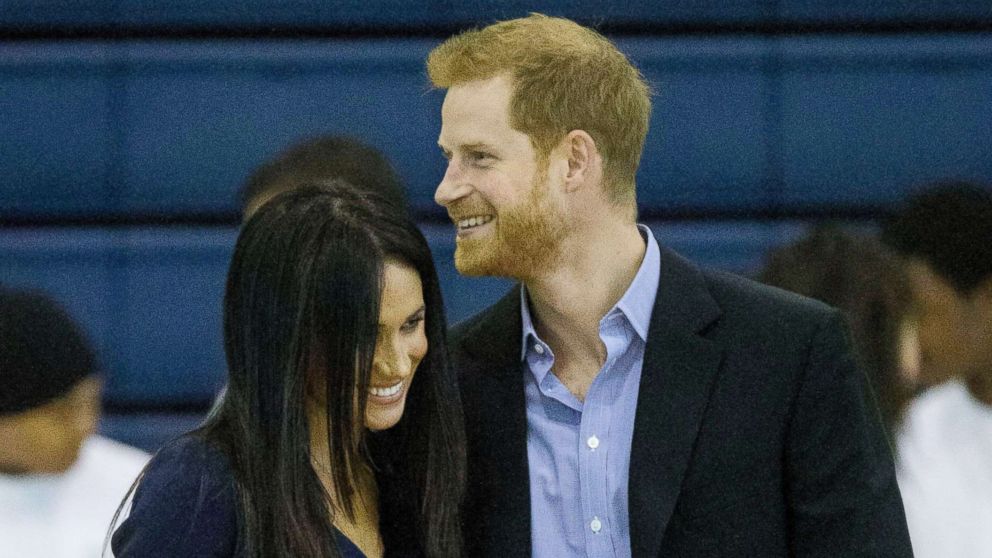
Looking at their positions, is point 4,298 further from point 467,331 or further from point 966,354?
point 966,354

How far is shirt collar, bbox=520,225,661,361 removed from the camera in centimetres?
190

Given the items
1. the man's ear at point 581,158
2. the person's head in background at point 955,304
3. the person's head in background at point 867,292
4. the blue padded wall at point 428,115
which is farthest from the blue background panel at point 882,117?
the man's ear at point 581,158

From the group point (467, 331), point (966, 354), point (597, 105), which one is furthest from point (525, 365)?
point (966, 354)

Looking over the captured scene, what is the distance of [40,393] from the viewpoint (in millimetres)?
2369

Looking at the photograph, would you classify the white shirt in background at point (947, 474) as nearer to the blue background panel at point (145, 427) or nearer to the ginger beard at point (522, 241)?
the ginger beard at point (522, 241)

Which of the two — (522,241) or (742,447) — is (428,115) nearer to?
(522,241)

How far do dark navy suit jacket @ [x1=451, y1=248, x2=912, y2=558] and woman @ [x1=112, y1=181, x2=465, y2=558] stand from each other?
0.62ft

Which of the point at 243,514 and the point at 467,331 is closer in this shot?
the point at 243,514

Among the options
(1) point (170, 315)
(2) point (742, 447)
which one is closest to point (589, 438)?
(2) point (742, 447)

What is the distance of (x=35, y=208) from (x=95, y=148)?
0.59 ft

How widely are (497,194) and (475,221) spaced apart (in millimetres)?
54

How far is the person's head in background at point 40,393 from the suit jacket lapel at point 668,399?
1009mm

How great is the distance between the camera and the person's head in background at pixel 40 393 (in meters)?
2.36

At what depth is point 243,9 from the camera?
322cm
